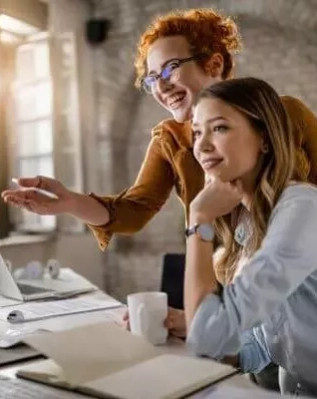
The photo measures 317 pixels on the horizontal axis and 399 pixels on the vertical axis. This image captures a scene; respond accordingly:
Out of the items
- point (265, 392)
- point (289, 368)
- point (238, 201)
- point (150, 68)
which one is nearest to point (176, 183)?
point (150, 68)

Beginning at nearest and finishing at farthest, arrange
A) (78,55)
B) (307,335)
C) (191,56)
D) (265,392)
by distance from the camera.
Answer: (265,392), (307,335), (191,56), (78,55)

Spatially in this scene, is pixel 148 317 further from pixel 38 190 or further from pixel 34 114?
pixel 34 114

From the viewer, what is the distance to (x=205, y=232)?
121 cm

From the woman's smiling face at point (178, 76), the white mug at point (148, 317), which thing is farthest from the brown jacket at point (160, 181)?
the white mug at point (148, 317)

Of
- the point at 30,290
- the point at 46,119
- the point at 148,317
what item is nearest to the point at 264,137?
the point at 148,317

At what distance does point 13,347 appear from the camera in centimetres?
126

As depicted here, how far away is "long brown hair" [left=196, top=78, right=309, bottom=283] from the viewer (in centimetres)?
124

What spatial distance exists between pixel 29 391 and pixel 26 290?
111cm

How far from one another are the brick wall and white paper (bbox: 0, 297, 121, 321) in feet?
8.70

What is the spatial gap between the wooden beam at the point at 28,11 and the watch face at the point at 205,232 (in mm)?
3409

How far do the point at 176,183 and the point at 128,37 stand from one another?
2943 millimetres

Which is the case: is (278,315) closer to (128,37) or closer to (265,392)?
(265,392)

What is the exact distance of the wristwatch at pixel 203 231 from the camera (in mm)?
1212

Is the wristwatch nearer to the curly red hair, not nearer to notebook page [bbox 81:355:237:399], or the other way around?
notebook page [bbox 81:355:237:399]
